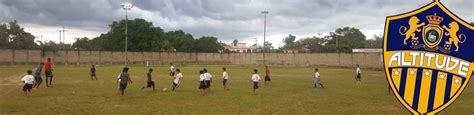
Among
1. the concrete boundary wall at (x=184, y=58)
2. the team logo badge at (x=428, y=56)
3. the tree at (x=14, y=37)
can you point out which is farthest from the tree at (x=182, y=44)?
the team logo badge at (x=428, y=56)

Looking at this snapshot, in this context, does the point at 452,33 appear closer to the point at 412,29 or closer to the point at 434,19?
the point at 434,19

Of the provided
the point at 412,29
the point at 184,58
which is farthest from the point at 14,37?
the point at 412,29

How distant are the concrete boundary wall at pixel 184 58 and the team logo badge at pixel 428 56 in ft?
182

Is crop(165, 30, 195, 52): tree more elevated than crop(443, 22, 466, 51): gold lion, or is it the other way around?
crop(165, 30, 195, 52): tree

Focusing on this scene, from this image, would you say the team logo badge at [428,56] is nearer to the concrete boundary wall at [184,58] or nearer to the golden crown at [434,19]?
the golden crown at [434,19]

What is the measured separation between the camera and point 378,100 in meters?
16.8

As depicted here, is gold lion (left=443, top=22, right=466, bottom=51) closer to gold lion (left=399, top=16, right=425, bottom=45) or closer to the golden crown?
the golden crown

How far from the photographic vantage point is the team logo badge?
4289mm

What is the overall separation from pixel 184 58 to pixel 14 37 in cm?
3369

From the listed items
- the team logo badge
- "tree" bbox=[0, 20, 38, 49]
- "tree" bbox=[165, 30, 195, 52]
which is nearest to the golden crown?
the team logo badge

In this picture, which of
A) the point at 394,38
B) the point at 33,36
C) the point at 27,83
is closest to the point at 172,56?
the point at 33,36

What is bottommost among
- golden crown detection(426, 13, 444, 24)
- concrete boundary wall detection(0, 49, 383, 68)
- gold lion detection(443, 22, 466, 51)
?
concrete boundary wall detection(0, 49, 383, 68)

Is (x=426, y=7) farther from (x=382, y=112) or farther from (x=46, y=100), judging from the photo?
(x=46, y=100)

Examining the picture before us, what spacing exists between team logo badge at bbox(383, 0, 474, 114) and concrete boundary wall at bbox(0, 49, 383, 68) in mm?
55609
